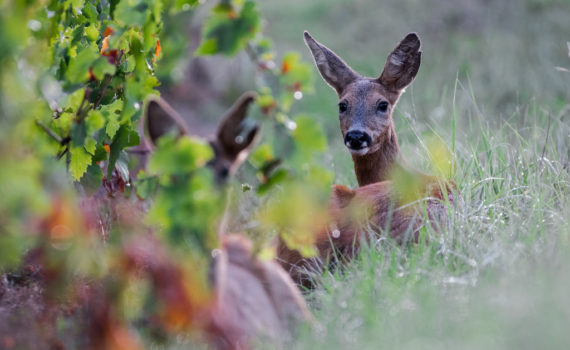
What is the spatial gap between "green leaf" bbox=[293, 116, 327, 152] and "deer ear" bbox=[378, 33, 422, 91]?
278 cm


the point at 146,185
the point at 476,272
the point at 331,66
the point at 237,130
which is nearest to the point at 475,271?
the point at 476,272

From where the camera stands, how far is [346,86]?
20.8ft

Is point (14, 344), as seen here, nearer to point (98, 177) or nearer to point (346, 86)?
point (98, 177)

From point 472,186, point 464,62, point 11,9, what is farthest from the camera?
point 464,62

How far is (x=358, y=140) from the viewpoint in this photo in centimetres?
581

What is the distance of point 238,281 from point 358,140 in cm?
228

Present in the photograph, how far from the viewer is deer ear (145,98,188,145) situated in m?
3.53

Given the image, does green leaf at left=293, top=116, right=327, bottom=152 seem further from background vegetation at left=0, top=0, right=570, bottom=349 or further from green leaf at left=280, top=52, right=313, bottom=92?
green leaf at left=280, top=52, right=313, bottom=92

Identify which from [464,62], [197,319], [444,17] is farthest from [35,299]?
[444,17]

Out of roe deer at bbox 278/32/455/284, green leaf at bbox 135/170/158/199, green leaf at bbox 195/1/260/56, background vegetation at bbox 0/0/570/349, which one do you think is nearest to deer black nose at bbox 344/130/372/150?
roe deer at bbox 278/32/455/284

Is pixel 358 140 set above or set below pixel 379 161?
above

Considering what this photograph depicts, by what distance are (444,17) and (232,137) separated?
483 inches

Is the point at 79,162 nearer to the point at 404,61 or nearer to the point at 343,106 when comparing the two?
→ the point at 343,106

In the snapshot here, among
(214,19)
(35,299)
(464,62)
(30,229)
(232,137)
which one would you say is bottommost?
(464,62)
